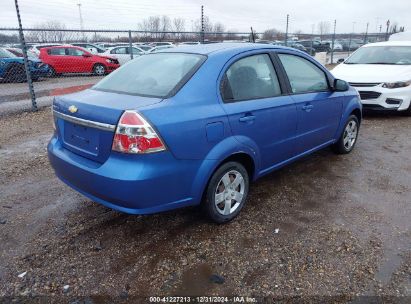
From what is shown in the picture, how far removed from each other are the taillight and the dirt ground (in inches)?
37.2

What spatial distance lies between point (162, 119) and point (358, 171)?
3.19m

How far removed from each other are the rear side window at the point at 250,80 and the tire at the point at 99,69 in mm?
14692

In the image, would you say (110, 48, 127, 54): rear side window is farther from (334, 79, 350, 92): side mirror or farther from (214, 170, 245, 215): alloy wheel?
(214, 170, 245, 215): alloy wheel

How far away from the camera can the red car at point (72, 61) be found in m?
16.4

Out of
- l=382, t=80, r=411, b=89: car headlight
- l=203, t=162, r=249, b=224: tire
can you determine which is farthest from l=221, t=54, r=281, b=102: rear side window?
l=382, t=80, r=411, b=89: car headlight

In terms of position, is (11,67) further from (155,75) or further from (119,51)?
(155,75)

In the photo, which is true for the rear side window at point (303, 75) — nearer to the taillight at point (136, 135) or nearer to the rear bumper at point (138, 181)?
the rear bumper at point (138, 181)

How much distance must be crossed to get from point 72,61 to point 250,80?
15216 millimetres

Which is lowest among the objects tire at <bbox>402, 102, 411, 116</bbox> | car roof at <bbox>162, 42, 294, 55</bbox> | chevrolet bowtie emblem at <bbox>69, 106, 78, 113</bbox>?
tire at <bbox>402, 102, 411, 116</bbox>

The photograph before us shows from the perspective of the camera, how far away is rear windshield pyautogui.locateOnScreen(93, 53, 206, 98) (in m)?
3.07

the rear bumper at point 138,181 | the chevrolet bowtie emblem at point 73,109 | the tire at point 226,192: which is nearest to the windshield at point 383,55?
the tire at point 226,192

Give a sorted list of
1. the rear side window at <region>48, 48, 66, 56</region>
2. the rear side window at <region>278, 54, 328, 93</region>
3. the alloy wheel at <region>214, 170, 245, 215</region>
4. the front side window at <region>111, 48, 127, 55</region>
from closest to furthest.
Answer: the alloy wheel at <region>214, 170, 245, 215</region>, the rear side window at <region>278, 54, 328, 93</region>, the rear side window at <region>48, 48, 66, 56</region>, the front side window at <region>111, 48, 127, 55</region>

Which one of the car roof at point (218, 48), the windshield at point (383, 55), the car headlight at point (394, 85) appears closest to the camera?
the car roof at point (218, 48)

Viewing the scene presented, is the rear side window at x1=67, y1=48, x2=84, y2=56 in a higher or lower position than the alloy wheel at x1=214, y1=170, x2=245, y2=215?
higher
